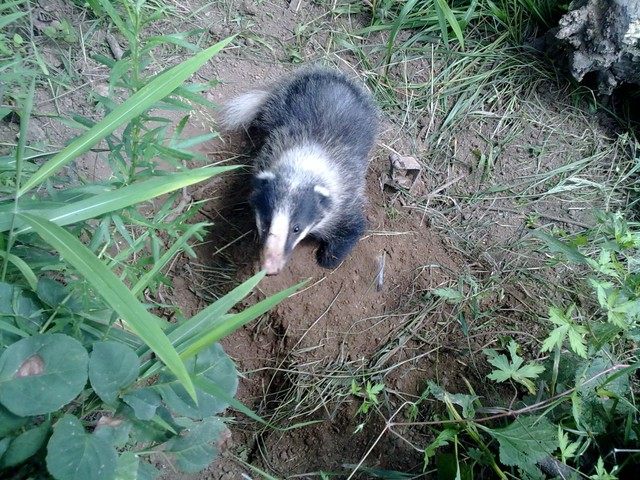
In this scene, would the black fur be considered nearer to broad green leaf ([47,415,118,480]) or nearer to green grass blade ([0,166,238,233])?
green grass blade ([0,166,238,233])

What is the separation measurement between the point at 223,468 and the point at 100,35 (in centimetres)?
263

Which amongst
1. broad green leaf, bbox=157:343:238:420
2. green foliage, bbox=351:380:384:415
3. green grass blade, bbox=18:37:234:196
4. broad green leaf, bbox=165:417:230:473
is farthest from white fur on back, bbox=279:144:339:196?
broad green leaf, bbox=165:417:230:473

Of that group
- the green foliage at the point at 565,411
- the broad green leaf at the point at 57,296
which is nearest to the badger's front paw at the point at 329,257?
the green foliage at the point at 565,411

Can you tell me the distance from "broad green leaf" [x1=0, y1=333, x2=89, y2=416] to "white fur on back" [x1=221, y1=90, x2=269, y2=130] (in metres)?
2.31

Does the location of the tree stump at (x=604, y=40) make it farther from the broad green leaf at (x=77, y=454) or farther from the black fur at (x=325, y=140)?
the broad green leaf at (x=77, y=454)

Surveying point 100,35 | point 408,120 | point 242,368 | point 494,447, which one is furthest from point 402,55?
point 494,447

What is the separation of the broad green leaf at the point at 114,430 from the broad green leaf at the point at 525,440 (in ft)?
4.42

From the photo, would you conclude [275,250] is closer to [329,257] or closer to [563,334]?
[329,257]

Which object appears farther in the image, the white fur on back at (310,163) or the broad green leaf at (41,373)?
the white fur on back at (310,163)

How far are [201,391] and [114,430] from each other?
0.26 metres

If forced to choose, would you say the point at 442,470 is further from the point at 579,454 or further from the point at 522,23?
the point at 522,23

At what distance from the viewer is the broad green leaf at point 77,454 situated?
140 centimetres

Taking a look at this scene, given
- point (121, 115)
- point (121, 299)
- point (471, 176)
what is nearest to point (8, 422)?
point (121, 299)

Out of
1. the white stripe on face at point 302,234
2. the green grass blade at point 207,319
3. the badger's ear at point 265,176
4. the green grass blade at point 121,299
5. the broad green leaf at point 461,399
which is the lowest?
the broad green leaf at point 461,399
